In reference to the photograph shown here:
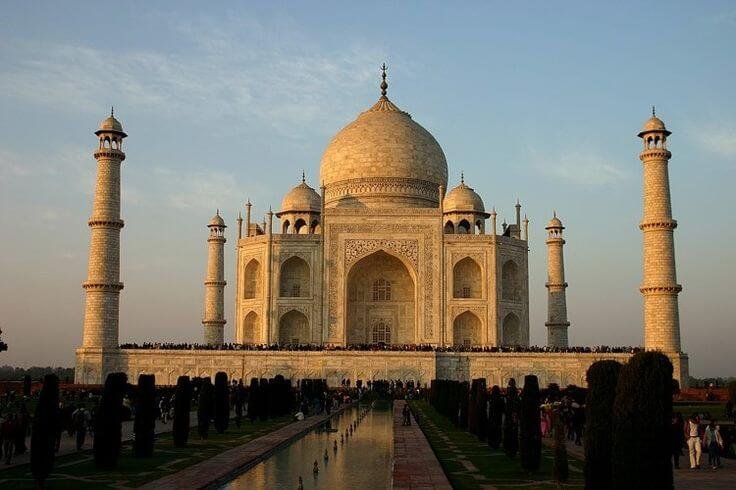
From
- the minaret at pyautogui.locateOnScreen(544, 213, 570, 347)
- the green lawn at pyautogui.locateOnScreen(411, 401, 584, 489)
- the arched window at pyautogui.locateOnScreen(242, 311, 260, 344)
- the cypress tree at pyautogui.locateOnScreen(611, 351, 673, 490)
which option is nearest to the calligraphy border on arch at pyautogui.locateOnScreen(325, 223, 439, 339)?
the arched window at pyautogui.locateOnScreen(242, 311, 260, 344)

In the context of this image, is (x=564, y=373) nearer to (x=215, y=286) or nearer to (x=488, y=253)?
(x=488, y=253)

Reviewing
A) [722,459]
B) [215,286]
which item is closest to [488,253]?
[215,286]

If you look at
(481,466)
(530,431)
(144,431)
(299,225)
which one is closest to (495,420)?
(481,466)

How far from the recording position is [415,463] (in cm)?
1189

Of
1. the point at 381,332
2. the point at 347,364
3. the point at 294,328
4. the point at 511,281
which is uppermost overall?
the point at 511,281

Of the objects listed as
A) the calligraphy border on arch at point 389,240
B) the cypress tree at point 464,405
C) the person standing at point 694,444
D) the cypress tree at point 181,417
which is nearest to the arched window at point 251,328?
the calligraphy border on arch at point 389,240

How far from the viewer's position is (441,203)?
34812mm

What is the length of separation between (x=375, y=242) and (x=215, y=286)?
7.71m

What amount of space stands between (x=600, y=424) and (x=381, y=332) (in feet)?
84.7

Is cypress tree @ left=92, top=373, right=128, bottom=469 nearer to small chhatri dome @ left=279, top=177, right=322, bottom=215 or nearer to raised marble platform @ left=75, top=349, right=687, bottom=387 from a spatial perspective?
raised marble platform @ left=75, top=349, right=687, bottom=387

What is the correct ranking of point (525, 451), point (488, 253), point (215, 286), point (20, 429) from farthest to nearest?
point (215, 286) < point (488, 253) < point (20, 429) < point (525, 451)

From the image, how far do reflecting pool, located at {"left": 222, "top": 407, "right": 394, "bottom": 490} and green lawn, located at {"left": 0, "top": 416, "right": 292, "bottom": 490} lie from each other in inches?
40.0

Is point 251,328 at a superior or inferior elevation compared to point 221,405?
superior

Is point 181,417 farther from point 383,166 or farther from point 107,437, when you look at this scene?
point 383,166
